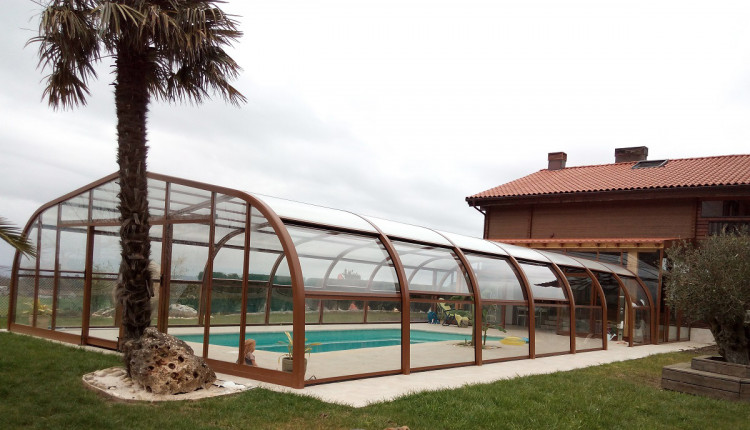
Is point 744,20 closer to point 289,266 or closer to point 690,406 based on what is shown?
point 690,406

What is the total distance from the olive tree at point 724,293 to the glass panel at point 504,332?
125 inches

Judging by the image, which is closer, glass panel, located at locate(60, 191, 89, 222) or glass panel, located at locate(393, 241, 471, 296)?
glass panel, located at locate(393, 241, 471, 296)

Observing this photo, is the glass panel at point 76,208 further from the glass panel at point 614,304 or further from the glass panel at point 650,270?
the glass panel at point 650,270

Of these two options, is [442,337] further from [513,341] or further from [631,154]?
[631,154]

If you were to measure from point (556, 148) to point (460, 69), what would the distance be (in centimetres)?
1825

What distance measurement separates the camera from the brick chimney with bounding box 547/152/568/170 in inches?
1136

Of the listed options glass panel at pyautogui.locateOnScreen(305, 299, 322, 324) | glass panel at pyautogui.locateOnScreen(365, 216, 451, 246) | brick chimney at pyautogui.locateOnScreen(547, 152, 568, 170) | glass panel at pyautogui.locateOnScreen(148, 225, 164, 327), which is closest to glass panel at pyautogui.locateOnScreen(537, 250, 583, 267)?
glass panel at pyautogui.locateOnScreen(365, 216, 451, 246)

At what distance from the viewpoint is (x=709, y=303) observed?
33.3ft

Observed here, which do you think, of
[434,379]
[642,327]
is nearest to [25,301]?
[434,379]

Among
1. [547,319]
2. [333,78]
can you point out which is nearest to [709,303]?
[547,319]

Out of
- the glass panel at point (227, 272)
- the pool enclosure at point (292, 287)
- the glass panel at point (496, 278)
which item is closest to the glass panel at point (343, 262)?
the pool enclosure at point (292, 287)

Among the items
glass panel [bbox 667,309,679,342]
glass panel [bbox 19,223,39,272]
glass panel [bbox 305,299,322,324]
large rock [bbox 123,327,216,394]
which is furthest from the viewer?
glass panel [bbox 667,309,679,342]

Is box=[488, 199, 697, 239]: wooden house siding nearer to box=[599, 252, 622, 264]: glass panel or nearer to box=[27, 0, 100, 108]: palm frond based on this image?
box=[599, 252, 622, 264]: glass panel

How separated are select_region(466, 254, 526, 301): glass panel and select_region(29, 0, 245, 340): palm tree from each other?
6.26 meters
